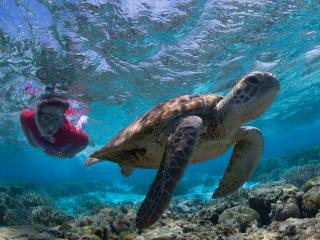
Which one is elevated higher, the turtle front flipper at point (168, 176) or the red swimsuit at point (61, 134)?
the red swimsuit at point (61, 134)

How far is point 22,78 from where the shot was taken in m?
15.3

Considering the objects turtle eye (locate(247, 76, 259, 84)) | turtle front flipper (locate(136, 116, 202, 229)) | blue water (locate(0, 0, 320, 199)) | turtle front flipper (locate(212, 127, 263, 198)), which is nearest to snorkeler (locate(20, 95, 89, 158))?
blue water (locate(0, 0, 320, 199))

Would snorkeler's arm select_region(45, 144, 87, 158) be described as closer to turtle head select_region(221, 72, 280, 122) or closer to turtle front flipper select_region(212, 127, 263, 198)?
turtle front flipper select_region(212, 127, 263, 198)

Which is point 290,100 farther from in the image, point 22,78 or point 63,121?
point 63,121

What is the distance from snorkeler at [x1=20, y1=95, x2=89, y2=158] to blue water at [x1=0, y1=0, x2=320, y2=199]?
12.2ft

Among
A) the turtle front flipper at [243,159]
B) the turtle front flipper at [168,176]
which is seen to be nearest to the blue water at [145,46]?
the turtle front flipper at [243,159]

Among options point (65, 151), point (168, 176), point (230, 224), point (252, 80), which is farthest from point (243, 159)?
point (65, 151)

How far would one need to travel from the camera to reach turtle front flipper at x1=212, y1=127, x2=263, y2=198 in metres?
6.04

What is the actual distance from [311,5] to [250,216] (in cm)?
964

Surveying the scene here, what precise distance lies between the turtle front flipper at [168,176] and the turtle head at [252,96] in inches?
41.0

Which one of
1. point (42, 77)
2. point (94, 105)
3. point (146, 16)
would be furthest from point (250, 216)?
point (94, 105)

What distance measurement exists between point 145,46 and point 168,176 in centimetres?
1046

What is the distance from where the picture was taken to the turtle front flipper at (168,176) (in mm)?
3660

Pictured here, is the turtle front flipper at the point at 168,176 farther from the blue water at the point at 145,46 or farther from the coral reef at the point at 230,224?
the blue water at the point at 145,46
